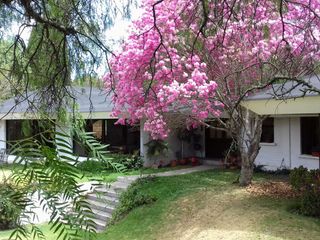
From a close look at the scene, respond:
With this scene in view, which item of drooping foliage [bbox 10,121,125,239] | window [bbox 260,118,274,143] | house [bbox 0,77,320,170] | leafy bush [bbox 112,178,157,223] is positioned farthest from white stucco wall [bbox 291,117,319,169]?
drooping foliage [bbox 10,121,125,239]

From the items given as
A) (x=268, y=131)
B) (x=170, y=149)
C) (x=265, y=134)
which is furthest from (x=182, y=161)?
(x=268, y=131)

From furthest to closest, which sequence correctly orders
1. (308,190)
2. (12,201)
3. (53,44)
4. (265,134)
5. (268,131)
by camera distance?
(265,134) < (268,131) < (308,190) < (53,44) < (12,201)

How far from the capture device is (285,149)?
16438mm

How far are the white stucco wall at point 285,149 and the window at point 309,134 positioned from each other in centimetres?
14

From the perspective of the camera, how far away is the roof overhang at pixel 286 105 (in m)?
9.87

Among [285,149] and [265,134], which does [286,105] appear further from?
[265,134]

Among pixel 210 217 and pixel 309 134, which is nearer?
pixel 210 217

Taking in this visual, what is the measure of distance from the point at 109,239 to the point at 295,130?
8397 millimetres

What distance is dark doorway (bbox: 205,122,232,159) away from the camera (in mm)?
19844

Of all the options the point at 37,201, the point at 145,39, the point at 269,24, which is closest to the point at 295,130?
the point at 269,24

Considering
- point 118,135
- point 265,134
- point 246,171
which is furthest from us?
point 118,135

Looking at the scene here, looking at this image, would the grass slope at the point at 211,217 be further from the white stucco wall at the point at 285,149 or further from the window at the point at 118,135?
the window at the point at 118,135

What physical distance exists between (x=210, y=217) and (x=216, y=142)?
33.5 ft

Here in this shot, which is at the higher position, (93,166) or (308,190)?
(93,166)
